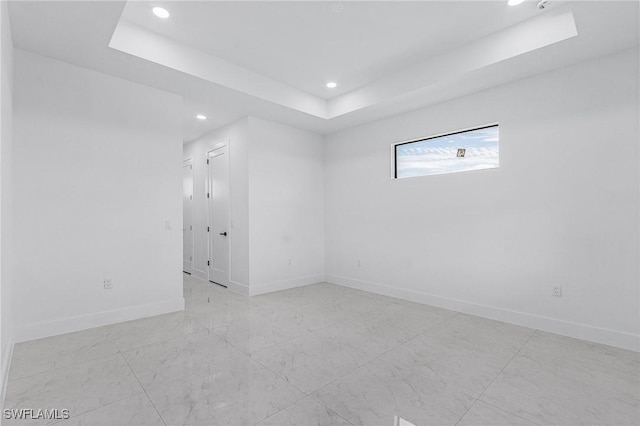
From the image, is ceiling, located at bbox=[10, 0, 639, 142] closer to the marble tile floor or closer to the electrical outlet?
the electrical outlet

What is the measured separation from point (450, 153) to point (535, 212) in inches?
50.6

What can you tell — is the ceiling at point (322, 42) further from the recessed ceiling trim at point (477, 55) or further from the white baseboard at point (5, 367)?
the white baseboard at point (5, 367)

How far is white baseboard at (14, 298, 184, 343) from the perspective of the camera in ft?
9.60

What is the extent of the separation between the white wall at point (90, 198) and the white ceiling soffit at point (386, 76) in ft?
2.34

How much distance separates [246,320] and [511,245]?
127 inches

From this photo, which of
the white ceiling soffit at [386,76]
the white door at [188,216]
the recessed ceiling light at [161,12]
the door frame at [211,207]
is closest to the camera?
the recessed ceiling light at [161,12]

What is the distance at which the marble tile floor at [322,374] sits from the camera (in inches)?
74.1

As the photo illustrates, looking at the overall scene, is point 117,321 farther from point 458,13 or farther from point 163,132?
point 458,13

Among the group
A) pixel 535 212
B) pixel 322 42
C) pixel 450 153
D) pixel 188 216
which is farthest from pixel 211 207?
pixel 535 212

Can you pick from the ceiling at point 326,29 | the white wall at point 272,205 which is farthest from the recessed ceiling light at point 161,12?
the white wall at point 272,205

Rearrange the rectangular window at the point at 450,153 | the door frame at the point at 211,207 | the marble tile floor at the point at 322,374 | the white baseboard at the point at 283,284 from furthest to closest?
the door frame at the point at 211,207, the white baseboard at the point at 283,284, the rectangular window at the point at 450,153, the marble tile floor at the point at 322,374

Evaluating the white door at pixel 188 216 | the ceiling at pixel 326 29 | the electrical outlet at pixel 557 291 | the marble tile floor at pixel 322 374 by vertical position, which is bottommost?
the marble tile floor at pixel 322 374

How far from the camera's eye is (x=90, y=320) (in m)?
3.26

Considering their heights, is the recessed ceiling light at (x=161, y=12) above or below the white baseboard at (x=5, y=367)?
above
